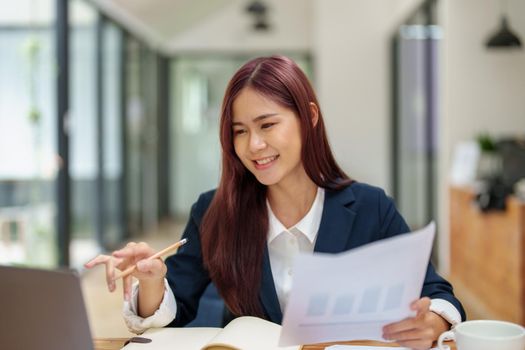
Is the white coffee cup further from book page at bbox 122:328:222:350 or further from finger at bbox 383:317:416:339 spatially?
book page at bbox 122:328:222:350

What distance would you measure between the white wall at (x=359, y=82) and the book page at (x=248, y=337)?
7.35m

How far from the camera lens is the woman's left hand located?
1.04 meters

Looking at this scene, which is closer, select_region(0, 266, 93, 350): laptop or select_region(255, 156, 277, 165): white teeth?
select_region(0, 266, 93, 350): laptop

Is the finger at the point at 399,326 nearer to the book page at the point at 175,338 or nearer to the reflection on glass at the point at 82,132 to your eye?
the book page at the point at 175,338

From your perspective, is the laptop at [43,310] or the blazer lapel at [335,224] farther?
the blazer lapel at [335,224]

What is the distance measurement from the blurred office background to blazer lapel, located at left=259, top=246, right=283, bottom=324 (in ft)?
7.97

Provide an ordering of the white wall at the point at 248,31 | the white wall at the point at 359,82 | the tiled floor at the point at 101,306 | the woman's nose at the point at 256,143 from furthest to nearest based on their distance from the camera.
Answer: the white wall at the point at 248,31 < the white wall at the point at 359,82 < the tiled floor at the point at 101,306 < the woman's nose at the point at 256,143

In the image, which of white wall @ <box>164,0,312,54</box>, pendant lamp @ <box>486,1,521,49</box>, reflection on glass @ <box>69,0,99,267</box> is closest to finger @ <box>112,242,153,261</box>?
pendant lamp @ <box>486,1,521,49</box>

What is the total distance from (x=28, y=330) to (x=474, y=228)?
A: 3.78 m

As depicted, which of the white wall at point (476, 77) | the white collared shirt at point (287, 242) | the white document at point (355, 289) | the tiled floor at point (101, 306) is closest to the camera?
the white document at point (355, 289)

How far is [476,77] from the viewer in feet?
16.6

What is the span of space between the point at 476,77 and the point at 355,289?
4470mm

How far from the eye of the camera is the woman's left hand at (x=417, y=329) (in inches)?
40.8

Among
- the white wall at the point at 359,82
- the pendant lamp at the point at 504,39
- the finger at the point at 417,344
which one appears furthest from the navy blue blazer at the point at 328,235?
the white wall at the point at 359,82
